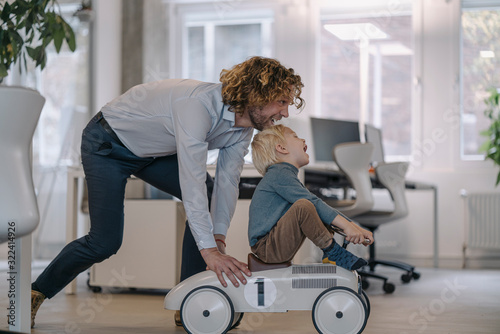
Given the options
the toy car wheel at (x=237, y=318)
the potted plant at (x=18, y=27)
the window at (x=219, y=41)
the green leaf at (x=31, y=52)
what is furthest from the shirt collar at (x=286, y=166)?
the window at (x=219, y=41)

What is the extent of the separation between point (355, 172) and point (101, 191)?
1912 millimetres

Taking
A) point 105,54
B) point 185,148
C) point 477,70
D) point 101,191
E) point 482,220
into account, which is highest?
point 105,54

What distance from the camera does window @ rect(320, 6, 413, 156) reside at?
5.42 metres

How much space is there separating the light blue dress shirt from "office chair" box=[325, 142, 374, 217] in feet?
5.12

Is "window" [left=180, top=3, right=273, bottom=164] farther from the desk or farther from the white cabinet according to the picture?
the white cabinet

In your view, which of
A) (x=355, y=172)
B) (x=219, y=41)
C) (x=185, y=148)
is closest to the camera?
(x=185, y=148)

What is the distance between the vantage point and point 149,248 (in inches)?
121

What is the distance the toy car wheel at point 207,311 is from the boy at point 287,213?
0.60ft

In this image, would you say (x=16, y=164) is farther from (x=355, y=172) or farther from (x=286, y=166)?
(x=355, y=172)

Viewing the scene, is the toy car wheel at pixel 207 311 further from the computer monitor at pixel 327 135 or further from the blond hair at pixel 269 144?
the computer monitor at pixel 327 135

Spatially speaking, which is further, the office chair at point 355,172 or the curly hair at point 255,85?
the office chair at point 355,172

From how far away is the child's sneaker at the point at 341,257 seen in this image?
189 centimetres

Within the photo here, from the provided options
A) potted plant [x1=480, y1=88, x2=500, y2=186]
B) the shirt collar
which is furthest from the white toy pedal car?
potted plant [x1=480, y1=88, x2=500, y2=186]

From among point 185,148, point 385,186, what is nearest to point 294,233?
point 185,148
